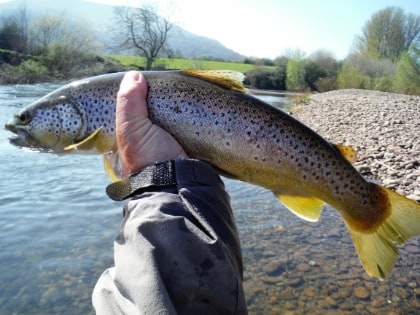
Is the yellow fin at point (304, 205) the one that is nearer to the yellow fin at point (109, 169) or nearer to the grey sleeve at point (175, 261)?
the grey sleeve at point (175, 261)

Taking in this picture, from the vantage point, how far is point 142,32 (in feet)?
193

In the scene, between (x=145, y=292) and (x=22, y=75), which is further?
(x=22, y=75)

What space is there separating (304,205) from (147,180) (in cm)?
121

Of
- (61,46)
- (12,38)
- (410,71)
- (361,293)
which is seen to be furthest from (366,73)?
(361,293)

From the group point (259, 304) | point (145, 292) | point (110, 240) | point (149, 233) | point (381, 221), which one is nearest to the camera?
point (145, 292)

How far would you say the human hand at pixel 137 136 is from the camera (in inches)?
71.8

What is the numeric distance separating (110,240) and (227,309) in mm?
4124

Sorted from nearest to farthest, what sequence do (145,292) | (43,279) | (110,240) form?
(145,292), (43,279), (110,240)

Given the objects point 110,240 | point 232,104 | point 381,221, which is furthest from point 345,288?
point 110,240

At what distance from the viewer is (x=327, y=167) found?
2.34 meters

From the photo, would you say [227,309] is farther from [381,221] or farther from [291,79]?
[291,79]

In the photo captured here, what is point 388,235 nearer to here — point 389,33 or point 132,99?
point 132,99

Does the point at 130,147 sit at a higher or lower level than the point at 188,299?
higher

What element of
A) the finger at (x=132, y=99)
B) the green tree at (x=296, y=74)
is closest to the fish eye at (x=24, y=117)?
the finger at (x=132, y=99)
